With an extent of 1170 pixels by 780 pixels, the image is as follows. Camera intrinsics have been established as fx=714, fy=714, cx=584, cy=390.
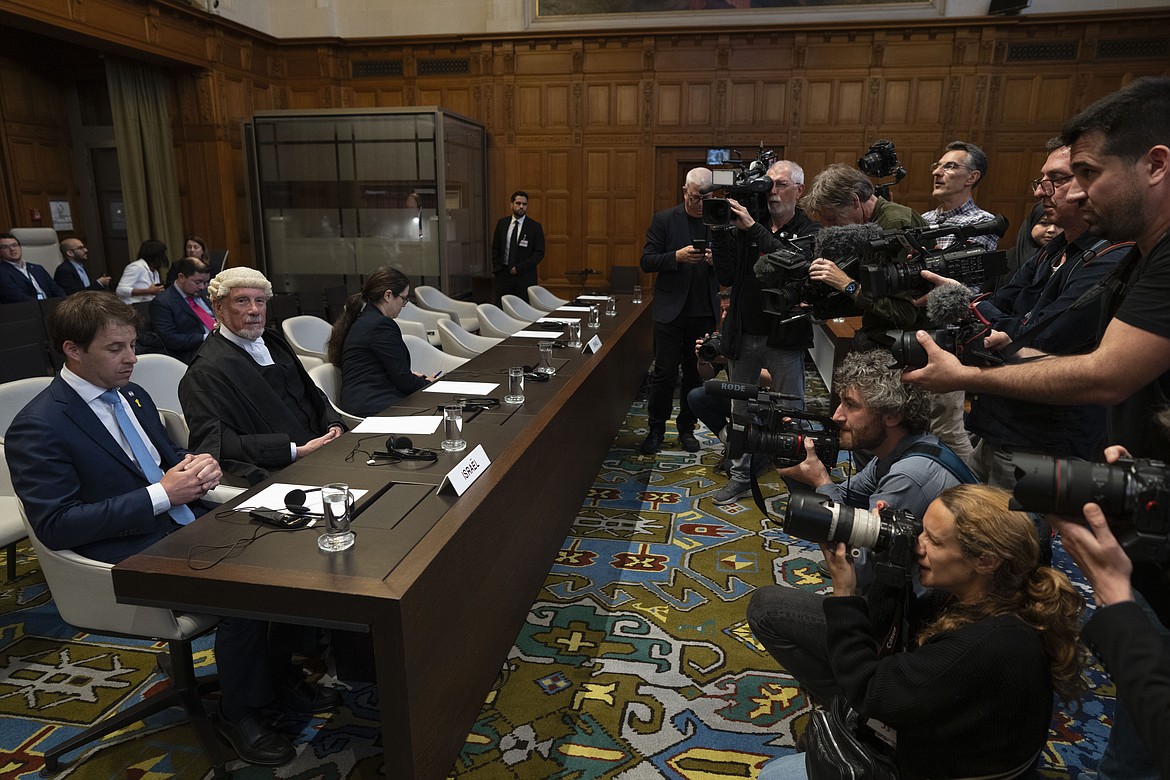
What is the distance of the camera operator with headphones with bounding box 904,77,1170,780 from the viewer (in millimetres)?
1476

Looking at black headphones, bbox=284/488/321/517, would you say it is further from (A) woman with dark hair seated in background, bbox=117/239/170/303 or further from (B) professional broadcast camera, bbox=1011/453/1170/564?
(A) woman with dark hair seated in background, bbox=117/239/170/303

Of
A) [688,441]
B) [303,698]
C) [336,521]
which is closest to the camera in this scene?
[336,521]

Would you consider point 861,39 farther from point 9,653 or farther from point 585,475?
point 9,653

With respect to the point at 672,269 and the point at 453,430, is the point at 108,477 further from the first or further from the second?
the point at 672,269

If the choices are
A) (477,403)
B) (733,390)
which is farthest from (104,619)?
(733,390)

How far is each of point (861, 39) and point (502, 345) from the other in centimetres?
711

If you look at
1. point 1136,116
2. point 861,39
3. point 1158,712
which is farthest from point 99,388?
point 861,39

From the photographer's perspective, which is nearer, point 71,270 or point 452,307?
point 71,270

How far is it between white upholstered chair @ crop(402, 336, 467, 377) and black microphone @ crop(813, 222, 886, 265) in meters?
2.58

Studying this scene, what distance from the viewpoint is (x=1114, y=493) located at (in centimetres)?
111

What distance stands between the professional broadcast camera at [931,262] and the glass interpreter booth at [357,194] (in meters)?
6.96

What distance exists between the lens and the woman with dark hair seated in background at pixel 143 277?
645 centimetres

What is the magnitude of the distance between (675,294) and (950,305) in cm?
283

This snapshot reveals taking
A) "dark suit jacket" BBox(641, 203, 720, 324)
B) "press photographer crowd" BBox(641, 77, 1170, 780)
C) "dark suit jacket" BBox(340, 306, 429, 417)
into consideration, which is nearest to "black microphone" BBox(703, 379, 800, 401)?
"press photographer crowd" BBox(641, 77, 1170, 780)
